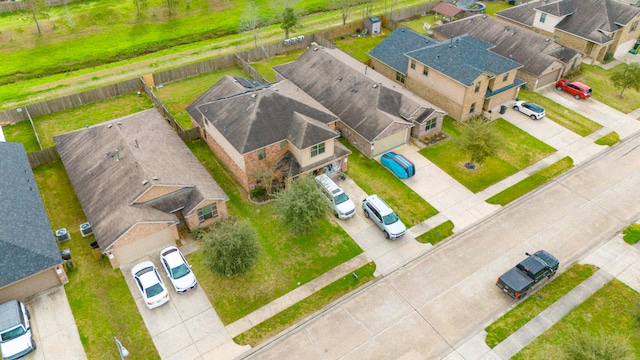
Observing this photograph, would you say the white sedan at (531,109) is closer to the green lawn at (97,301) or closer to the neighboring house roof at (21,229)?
the green lawn at (97,301)

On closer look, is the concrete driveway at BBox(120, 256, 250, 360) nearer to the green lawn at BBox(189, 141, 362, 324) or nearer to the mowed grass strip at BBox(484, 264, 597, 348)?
the green lawn at BBox(189, 141, 362, 324)

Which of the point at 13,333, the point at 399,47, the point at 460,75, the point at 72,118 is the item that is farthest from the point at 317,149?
the point at 72,118

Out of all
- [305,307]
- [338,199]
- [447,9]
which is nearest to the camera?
[305,307]

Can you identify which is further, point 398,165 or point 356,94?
point 356,94

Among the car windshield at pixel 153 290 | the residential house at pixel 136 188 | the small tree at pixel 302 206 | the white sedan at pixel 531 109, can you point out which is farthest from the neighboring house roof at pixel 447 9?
the car windshield at pixel 153 290

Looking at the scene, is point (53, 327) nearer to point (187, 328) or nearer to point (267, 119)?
point (187, 328)

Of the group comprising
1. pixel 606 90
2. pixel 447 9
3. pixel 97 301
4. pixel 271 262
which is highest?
pixel 447 9

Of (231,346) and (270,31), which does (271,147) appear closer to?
(231,346)
